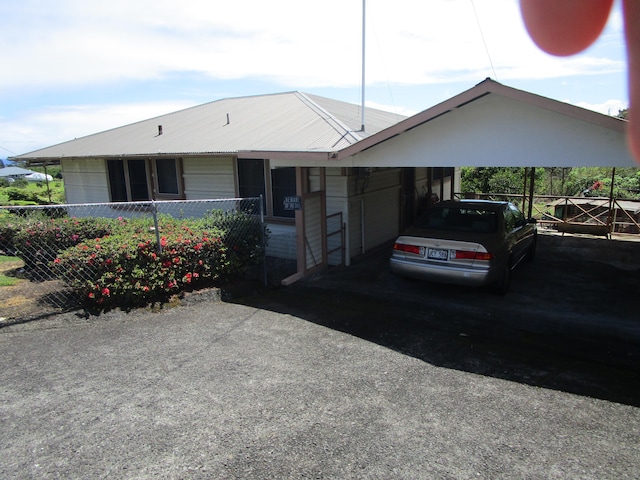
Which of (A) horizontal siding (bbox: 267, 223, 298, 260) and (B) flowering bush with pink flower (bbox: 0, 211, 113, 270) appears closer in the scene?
(B) flowering bush with pink flower (bbox: 0, 211, 113, 270)

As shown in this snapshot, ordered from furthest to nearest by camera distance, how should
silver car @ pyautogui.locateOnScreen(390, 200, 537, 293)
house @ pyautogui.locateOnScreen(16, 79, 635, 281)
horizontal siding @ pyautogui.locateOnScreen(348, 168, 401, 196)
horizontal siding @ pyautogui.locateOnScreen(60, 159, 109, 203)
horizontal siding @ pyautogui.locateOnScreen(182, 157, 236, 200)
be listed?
1. horizontal siding @ pyautogui.locateOnScreen(60, 159, 109, 203)
2. horizontal siding @ pyautogui.locateOnScreen(182, 157, 236, 200)
3. horizontal siding @ pyautogui.locateOnScreen(348, 168, 401, 196)
4. silver car @ pyautogui.locateOnScreen(390, 200, 537, 293)
5. house @ pyautogui.locateOnScreen(16, 79, 635, 281)

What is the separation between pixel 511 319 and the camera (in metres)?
6.04

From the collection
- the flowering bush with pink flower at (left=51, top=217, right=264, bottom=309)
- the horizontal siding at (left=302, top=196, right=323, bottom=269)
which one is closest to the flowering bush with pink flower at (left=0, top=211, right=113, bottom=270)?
the flowering bush with pink flower at (left=51, top=217, right=264, bottom=309)

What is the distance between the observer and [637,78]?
1.73 metres

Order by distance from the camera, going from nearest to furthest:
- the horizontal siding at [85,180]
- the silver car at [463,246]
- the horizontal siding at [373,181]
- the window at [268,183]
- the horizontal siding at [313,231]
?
the silver car at [463,246]
the horizontal siding at [313,231]
the horizontal siding at [373,181]
the window at [268,183]
the horizontal siding at [85,180]

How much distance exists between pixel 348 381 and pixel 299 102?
977cm

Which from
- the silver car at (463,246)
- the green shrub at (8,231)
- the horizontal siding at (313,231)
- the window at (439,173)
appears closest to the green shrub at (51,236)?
the green shrub at (8,231)

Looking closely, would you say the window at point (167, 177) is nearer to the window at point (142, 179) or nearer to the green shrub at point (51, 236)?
the window at point (142, 179)

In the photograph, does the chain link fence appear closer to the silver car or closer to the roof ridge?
the roof ridge

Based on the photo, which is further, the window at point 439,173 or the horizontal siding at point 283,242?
the window at point 439,173

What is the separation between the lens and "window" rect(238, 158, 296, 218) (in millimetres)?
9609

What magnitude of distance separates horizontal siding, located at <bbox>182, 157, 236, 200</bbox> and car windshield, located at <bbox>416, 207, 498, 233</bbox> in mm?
5220

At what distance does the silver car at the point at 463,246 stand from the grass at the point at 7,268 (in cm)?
710

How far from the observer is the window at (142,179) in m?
11.9
